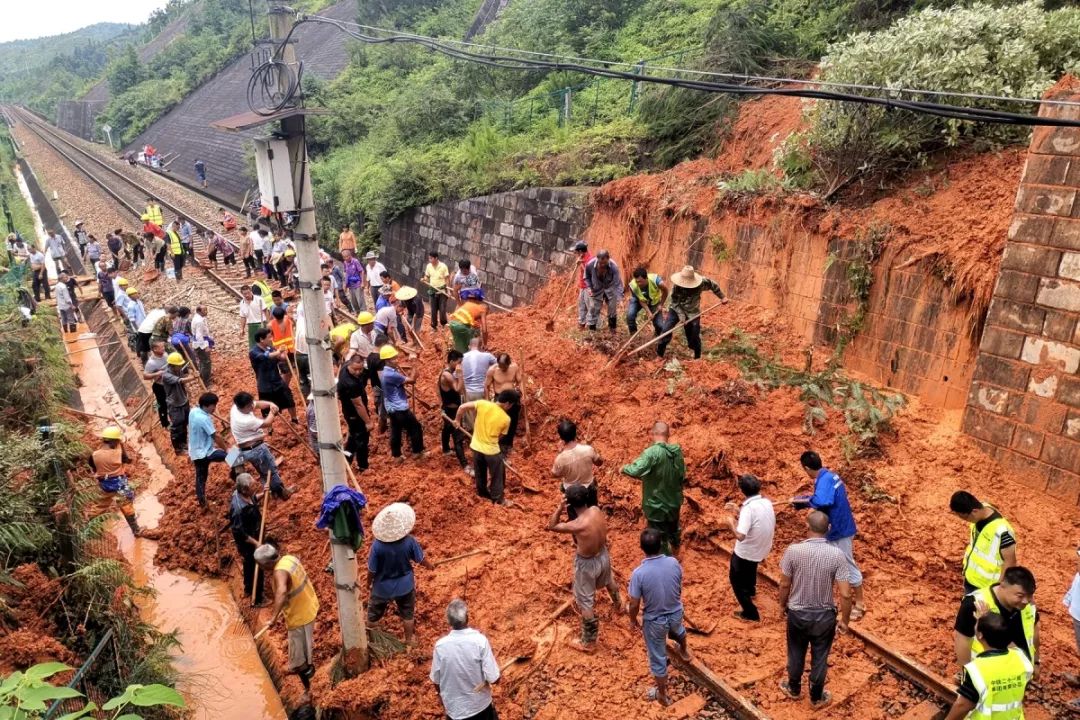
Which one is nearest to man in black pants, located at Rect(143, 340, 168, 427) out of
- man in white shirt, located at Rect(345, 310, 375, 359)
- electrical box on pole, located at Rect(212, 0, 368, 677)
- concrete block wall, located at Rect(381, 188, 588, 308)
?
man in white shirt, located at Rect(345, 310, 375, 359)

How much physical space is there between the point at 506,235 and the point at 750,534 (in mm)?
11206

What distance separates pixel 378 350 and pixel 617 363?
10.6 feet

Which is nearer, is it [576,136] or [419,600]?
[419,600]

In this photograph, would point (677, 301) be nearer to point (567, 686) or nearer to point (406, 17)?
point (567, 686)

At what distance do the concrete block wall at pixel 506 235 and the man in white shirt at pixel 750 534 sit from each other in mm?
8915

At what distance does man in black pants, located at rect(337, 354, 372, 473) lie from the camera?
27.0 ft

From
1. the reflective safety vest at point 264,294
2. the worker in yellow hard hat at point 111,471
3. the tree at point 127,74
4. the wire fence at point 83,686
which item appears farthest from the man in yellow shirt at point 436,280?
the tree at point 127,74

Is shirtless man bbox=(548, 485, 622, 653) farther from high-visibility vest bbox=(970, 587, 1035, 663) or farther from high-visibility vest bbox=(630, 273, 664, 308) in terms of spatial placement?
high-visibility vest bbox=(630, 273, 664, 308)

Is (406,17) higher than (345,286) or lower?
higher

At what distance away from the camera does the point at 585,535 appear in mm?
5598

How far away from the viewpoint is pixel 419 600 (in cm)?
679

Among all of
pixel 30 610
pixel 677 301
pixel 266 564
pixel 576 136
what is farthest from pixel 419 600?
pixel 576 136

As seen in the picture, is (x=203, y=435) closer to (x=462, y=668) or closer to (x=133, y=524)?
(x=133, y=524)

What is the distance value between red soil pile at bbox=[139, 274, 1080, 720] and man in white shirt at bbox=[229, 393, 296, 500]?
515 millimetres
